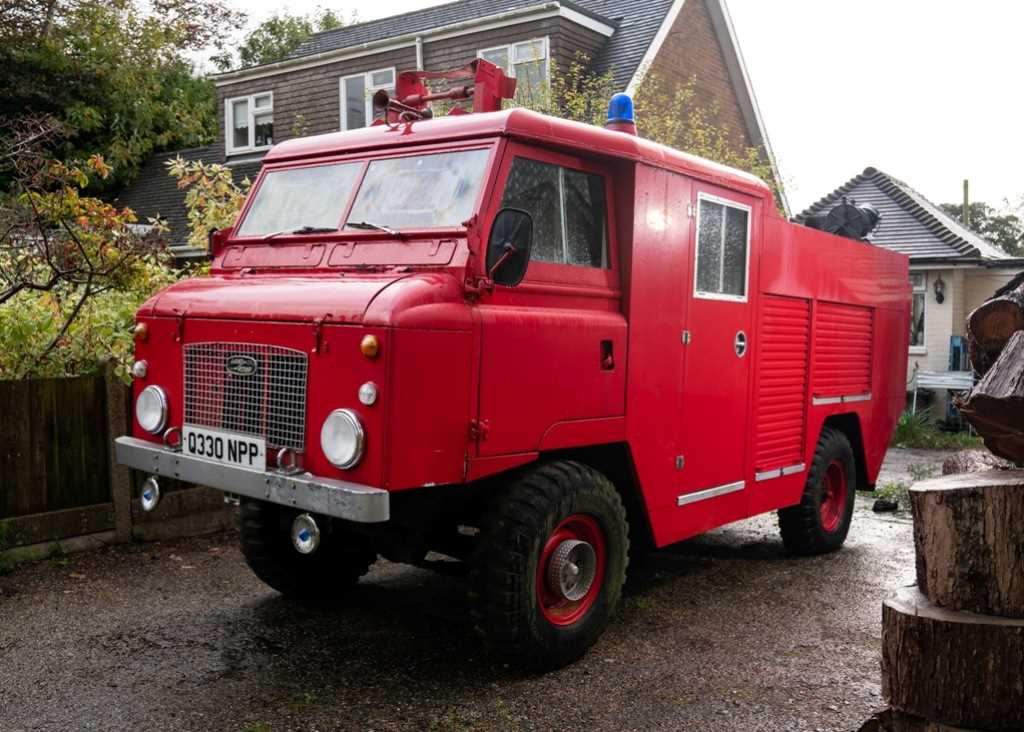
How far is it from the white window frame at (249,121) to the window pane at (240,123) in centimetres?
2

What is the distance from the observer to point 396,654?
499 cm

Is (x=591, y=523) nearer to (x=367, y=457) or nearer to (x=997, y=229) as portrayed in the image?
(x=367, y=457)

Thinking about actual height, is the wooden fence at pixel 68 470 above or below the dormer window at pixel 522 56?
below

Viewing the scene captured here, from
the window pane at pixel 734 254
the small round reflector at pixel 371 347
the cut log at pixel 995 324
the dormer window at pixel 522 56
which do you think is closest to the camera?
the cut log at pixel 995 324

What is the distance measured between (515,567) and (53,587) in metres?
3.22

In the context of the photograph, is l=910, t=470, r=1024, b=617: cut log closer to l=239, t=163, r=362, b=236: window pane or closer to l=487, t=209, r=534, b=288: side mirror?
l=487, t=209, r=534, b=288: side mirror

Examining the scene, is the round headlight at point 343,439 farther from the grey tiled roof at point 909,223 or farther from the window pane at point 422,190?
the grey tiled roof at point 909,223

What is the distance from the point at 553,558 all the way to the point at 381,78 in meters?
15.8

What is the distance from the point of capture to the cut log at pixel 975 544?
10.5 feet

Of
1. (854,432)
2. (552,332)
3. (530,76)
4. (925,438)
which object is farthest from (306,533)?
(925,438)

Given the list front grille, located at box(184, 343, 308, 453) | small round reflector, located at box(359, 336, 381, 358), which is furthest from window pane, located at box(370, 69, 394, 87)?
small round reflector, located at box(359, 336, 381, 358)

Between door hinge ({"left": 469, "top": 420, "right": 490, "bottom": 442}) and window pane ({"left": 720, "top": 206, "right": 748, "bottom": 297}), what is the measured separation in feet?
7.45

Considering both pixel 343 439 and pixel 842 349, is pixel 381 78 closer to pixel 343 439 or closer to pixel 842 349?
pixel 842 349

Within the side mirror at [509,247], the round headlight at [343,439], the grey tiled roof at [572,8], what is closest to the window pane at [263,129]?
the grey tiled roof at [572,8]
